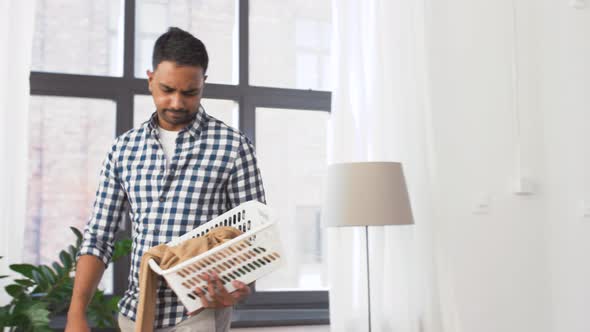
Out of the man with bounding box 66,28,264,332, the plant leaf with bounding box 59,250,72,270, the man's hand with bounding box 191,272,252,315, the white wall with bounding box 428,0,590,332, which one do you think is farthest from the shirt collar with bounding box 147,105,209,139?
the white wall with bounding box 428,0,590,332

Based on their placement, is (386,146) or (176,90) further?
(386,146)

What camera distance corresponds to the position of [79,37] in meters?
3.03

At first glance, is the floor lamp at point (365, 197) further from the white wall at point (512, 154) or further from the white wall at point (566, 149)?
the white wall at point (566, 149)

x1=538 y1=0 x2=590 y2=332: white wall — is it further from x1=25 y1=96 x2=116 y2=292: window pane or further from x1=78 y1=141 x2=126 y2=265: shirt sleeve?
x1=78 y1=141 x2=126 y2=265: shirt sleeve

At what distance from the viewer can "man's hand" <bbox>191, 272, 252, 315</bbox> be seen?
4.22ft

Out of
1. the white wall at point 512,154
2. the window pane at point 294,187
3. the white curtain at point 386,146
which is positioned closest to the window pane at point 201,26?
the window pane at point 294,187

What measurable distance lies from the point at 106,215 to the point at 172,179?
0.66 ft

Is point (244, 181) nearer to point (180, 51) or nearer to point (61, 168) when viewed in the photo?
point (180, 51)

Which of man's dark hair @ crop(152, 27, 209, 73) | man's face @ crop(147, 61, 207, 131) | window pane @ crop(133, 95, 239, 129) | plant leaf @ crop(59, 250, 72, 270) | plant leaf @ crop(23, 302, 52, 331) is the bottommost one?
plant leaf @ crop(23, 302, 52, 331)

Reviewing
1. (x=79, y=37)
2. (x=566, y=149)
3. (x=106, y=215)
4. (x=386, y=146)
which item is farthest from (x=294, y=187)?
(x=106, y=215)

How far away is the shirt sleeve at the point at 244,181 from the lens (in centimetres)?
147

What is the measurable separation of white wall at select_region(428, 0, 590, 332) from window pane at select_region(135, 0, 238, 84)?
965 millimetres

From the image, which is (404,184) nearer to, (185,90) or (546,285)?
(546,285)

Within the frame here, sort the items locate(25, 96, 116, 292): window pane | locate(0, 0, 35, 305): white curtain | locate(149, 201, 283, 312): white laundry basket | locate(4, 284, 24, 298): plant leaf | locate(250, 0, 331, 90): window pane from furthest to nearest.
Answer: locate(250, 0, 331, 90): window pane
locate(25, 96, 116, 292): window pane
locate(0, 0, 35, 305): white curtain
locate(4, 284, 24, 298): plant leaf
locate(149, 201, 283, 312): white laundry basket
